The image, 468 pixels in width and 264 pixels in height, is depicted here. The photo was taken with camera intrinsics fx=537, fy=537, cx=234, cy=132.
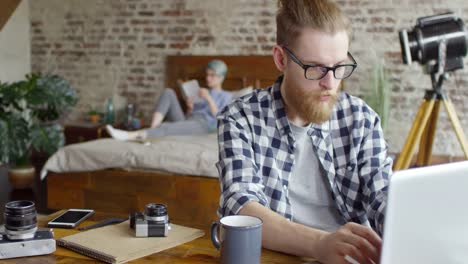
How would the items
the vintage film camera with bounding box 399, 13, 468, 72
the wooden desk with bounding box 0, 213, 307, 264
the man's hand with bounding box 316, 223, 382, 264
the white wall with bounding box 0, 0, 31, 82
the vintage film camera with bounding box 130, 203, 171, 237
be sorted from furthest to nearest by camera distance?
the white wall with bounding box 0, 0, 31, 82, the vintage film camera with bounding box 399, 13, 468, 72, the vintage film camera with bounding box 130, 203, 171, 237, the wooden desk with bounding box 0, 213, 307, 264, the man's hand with bounding box 316, 223, 382, 264

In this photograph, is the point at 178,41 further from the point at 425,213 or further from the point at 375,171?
the point at 425,213

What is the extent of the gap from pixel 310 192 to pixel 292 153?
0.41 feet

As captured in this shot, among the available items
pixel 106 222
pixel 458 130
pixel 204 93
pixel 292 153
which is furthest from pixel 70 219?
pixel 204 93

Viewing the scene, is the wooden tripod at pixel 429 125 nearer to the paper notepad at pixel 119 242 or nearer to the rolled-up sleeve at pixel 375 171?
the rolled-up sleeve at pixel 375 171

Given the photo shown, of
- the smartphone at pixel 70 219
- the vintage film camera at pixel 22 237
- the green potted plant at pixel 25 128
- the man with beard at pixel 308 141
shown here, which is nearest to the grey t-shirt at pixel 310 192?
the man with beard at pixel 308 141

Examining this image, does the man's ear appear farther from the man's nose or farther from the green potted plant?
Result: the green potted plant

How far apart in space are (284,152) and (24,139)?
11.5ft

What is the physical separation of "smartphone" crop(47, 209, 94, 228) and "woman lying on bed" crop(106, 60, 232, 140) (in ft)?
9.42

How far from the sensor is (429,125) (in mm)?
3506

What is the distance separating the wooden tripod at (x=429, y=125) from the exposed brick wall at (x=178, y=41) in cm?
106

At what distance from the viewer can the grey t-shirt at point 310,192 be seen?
1.58 meters

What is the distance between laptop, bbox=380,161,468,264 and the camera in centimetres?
83

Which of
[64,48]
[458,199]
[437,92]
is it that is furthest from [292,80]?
[64,48]

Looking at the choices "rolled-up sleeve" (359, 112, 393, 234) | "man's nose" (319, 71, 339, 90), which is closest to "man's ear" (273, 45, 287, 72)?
"man's nose" (319, 71, 339, 90)
